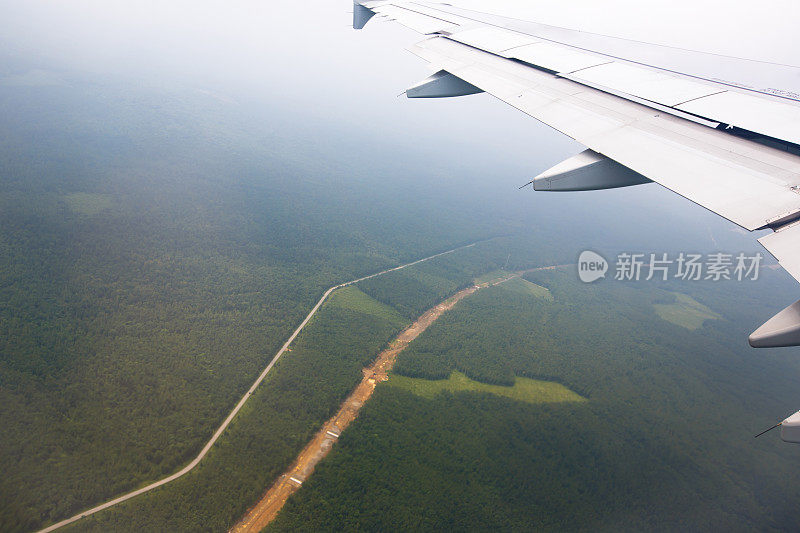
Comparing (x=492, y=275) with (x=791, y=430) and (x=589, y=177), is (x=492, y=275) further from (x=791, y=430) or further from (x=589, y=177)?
(x=791, y=430)

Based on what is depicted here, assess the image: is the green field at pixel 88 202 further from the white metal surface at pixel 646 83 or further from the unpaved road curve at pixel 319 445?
the white metal surface at pixel 646 83

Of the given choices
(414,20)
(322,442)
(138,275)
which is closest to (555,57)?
(414,20)

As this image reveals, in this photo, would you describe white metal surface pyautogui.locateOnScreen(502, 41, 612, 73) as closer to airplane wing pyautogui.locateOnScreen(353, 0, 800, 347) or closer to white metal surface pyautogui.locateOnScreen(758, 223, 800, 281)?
airplane wing pyautogui.locateOnScreen(353, 0, 800, 347)

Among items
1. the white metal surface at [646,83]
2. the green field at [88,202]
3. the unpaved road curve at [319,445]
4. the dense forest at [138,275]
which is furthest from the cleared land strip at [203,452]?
the green field at [88,202]

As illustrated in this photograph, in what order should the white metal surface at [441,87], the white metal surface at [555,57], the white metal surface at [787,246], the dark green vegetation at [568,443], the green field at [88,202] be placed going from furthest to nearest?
1. the green field at [88,202]
2. the dark green vegetation at [568,443]
3. the white metal surface at [441,87]
4. the white metal surface at [555,57]
5. the white metal surface at [787,246]

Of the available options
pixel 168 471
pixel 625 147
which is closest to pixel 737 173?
pixel 625 147

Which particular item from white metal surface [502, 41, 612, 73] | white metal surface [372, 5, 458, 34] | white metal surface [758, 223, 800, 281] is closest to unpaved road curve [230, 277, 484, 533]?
white metal surface [372, 5, 458, 34]

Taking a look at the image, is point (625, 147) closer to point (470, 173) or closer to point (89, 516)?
point (89, 516)
